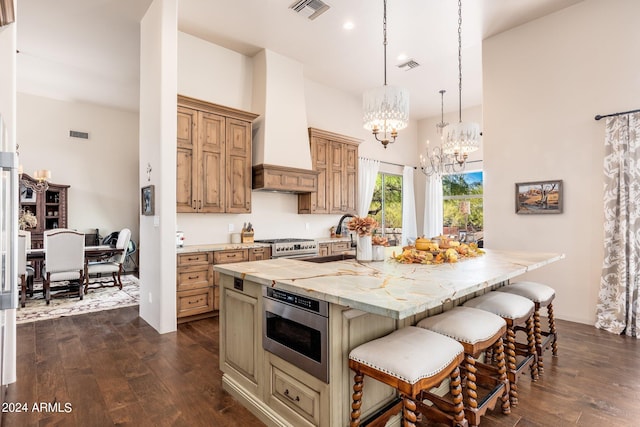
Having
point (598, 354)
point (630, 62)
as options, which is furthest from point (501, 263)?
point (630, 62)

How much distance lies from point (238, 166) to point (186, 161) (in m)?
0.73

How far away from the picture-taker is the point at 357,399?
A: 5.19 feet

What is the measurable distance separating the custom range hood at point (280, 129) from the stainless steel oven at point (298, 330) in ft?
9.50

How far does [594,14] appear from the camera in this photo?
3684 millimetres

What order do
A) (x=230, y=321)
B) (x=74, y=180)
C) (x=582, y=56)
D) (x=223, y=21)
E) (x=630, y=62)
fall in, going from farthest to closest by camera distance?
1. (x=74, y=180)
2. (x=223, y=21)
3. (x=582, y=56)
4. (x=630, y=62)
5. (x=230, y=321)

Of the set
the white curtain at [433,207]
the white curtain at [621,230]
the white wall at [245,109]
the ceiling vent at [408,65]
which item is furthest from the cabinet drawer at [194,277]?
the white curtain at [433,207]

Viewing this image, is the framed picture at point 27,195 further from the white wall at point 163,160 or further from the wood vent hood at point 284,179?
the wood vent hood at point 284,179

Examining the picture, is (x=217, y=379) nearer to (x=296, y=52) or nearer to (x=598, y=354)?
(x=598, y=354)

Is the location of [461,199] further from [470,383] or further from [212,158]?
[470,383]

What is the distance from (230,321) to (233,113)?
3.08 metres

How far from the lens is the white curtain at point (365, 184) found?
6.76 metres

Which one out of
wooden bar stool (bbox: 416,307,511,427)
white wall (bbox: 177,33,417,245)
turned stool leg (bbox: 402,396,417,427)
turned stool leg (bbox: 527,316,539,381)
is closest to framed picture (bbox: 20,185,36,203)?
white wall (bbox: 177,33,417,245)

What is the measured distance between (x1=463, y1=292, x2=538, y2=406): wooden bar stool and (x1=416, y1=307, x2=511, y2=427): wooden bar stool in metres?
0.12

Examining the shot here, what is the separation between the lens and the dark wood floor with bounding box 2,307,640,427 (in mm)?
2041
